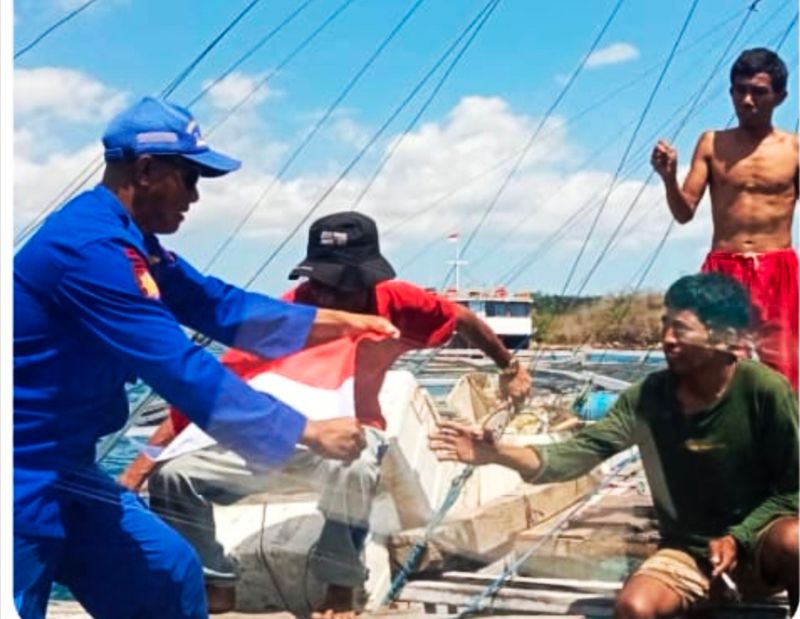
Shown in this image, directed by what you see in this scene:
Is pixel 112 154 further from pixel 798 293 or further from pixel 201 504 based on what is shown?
pixel 798 293

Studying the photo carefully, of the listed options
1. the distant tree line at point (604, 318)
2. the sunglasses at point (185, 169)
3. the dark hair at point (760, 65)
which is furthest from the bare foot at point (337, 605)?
the dark hair at point (760, 65)

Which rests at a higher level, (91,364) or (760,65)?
(760,65)

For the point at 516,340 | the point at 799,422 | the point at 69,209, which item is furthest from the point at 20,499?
the point at 799,422

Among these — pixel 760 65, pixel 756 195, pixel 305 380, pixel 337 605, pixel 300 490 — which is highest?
pixel 760 65

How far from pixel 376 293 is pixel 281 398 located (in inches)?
6.5

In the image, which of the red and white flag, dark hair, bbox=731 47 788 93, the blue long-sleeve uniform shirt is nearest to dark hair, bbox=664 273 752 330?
dark hair, bbox=731 47 788 93

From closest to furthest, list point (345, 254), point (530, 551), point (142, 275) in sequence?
point (142, 275) < point (345, 254) < point (530, 551)

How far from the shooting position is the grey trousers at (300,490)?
1445 millimetres

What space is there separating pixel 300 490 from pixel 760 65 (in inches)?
28.9

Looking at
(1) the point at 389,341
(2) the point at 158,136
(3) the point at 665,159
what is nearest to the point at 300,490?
(1) the point at 389,341

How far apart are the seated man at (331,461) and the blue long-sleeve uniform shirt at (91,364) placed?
0.07 metres

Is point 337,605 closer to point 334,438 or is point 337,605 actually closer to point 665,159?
point 334,438

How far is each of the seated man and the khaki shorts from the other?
0.28m

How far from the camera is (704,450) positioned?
1460mm
